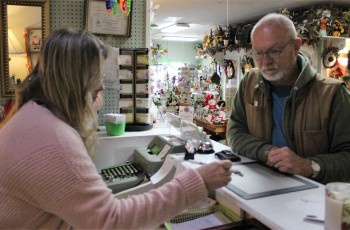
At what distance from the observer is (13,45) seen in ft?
7.13

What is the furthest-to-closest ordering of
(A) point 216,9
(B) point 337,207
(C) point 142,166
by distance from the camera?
(A) point 216,9, (C) point 142,166, (B) point 337,207

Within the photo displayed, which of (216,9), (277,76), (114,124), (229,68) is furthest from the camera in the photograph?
(229,68)

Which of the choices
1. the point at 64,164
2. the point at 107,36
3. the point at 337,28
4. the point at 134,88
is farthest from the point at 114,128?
the point at 337,28

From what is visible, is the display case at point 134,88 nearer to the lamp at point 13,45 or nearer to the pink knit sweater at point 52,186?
the lamp at point 13,45

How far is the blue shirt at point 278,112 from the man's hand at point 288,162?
0.37m

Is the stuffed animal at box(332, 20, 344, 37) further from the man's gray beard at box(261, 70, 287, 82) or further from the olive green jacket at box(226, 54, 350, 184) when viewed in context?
the man's gray beard at box(261, 70, 287, 82)

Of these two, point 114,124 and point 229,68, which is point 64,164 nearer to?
point 114,124

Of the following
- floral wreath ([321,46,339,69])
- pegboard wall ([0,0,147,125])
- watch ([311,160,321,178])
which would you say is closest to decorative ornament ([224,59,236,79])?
floral wreath ([321,46,339,69])

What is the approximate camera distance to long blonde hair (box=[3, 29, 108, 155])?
92cm

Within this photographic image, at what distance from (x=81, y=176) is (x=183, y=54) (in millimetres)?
11078

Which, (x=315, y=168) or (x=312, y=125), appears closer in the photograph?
(x=315, y=168)

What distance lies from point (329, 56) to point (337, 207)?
16.6 ft

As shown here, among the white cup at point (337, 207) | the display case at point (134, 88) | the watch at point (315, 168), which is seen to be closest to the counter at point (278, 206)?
the white cup at point (337, 207)

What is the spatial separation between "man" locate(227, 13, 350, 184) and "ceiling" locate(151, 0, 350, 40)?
2.92 metres
